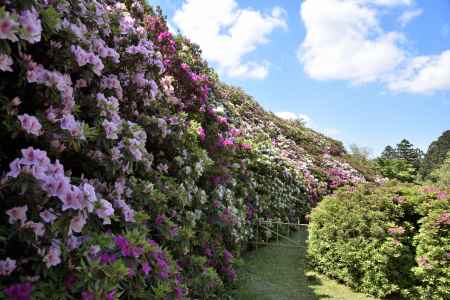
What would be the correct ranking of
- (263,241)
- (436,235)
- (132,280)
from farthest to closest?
1. (263,241)
2. (436,235)
3. (132,280)

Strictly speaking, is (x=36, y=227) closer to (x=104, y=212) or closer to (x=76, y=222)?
(x=76, y=222)

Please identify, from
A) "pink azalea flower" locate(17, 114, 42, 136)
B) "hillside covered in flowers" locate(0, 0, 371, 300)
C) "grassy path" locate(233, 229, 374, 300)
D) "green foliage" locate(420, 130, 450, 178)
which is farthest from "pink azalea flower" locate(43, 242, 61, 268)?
"green foliage" locate(420, 130, 450, 178)

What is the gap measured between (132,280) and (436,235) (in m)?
4.97

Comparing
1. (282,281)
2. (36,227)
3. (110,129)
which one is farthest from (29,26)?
(282,281)

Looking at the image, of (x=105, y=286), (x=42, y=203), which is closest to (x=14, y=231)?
(x=42, y=203)

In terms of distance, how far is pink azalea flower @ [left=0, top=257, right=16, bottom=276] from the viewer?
6.00ft

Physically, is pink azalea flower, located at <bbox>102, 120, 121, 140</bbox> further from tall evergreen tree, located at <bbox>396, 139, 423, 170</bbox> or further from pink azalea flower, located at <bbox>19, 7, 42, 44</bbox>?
tall evergreen tree, located at <bbox>396, 139, 423, 170</bbox>

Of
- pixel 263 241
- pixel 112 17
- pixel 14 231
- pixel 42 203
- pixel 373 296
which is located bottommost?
pixel 373 296

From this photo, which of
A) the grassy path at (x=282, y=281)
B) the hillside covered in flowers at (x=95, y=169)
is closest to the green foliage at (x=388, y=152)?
the grassy path at (x=282, y=281)

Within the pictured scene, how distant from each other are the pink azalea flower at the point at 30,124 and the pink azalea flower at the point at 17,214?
0.49 meters

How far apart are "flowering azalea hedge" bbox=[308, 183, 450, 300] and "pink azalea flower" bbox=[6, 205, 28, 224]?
18.1ft

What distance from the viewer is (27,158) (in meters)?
1.96

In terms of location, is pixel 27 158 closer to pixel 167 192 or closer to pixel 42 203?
pixel 42 203

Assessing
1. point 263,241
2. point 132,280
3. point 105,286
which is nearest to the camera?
point 105,286
